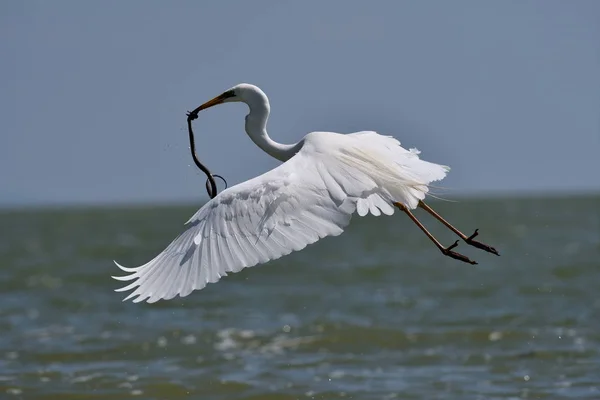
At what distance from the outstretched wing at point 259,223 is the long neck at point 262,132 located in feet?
3.20

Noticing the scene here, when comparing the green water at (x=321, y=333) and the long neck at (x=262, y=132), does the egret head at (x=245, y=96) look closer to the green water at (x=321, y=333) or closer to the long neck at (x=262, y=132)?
the long neck at (x=262, y=132)

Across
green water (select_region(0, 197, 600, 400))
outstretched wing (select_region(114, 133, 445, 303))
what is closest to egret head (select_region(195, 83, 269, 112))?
outstretched wing (select_region(114, 133, 445, 303))

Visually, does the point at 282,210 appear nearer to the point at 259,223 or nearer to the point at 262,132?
the point at 259,223

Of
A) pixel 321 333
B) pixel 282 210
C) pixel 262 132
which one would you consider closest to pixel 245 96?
pixel 262 132

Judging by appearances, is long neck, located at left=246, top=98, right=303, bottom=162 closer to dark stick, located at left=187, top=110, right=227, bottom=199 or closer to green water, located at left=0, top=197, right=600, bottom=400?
dark stick, located at left=187, top=110, right=227, bottom=199

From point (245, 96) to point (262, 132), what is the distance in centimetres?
33

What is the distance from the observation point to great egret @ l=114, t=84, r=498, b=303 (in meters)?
7.41

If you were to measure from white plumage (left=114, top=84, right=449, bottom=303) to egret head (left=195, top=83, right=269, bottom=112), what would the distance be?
0.72 metres

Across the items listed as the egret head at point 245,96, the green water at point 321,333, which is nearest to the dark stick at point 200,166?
the egret head at point 245,96

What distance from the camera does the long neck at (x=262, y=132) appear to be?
9211 millimetres

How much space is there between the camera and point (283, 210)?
7.69 metres

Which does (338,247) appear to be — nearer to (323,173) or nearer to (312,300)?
(312,300)

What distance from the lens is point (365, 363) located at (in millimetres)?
14586

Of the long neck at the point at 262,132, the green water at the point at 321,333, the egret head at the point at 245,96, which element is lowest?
the green water at the point at 321,333
